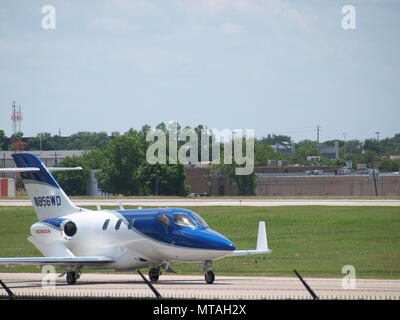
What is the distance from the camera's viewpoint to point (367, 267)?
4291cm

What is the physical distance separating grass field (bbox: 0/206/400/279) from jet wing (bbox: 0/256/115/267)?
723cm

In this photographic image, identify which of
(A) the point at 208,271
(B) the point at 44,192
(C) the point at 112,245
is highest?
(B) the point at 44,192

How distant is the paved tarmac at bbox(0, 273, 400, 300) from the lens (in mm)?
29109

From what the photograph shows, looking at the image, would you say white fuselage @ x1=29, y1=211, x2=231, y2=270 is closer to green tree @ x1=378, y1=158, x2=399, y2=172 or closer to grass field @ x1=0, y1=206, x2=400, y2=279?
grass field @ x1=0, y1=206, x2=400, y2=279

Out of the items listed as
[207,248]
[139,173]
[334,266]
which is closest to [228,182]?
[139,173]

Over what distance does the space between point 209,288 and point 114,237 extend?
20.6ft

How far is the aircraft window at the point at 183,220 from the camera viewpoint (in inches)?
1399

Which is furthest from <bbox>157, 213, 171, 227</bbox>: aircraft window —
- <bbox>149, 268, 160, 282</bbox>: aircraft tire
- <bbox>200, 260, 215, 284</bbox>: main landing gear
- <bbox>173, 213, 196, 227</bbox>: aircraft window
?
<bbox>149, 268, 160, 282</bbox>: aircraft tire

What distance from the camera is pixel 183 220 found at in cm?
3569

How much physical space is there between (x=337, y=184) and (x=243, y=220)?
76881 millimetres

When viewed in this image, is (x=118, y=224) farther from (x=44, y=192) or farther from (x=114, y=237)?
(x=44, y=192)

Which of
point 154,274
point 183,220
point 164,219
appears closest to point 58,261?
point 154,274
